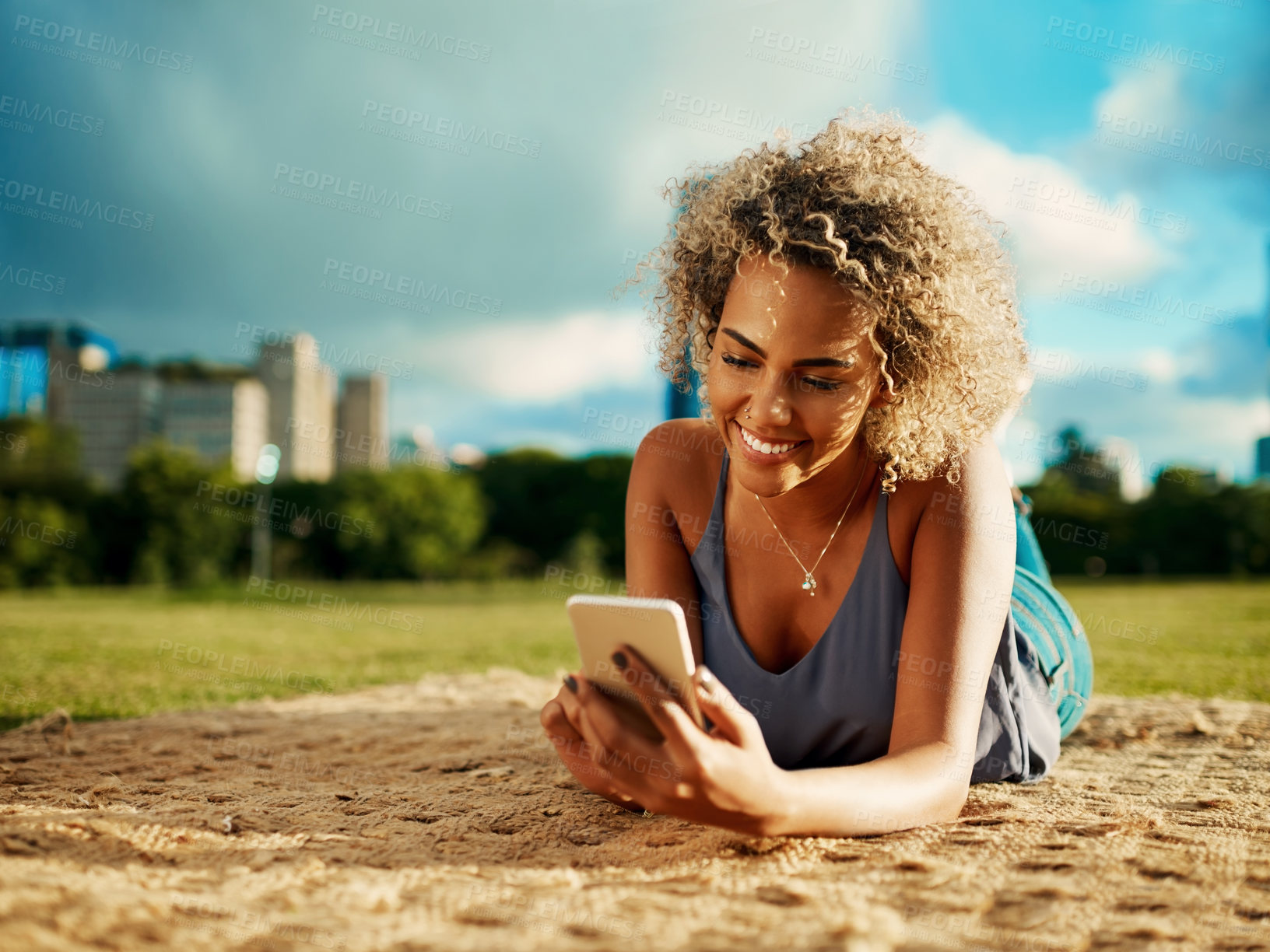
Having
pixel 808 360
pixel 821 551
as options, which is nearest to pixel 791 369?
pixel 808 360

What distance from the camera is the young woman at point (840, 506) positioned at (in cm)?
217

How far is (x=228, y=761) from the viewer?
3350 mm

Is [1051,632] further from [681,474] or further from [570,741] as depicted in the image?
[570,741]

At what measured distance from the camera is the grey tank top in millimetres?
2525

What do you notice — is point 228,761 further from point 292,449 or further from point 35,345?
point 35,345

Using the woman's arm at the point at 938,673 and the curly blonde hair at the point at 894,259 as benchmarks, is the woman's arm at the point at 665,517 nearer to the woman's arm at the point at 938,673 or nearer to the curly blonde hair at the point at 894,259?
the curly blonde hair at the point at 894,259

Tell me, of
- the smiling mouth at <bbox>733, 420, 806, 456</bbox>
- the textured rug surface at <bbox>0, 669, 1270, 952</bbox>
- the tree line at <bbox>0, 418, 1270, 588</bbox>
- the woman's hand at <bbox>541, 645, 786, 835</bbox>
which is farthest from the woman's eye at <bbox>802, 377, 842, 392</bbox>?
the tree line at <bbox>0, 418, 1270, 588</bbox>

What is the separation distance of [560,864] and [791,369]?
1.35 metres

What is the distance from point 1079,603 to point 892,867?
14.4m

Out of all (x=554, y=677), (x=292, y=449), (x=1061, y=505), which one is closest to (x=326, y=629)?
(x=554, y=677)

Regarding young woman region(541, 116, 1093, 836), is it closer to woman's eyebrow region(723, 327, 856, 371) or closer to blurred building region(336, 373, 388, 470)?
woman's eyebrow region(723, 327, 856, 371)

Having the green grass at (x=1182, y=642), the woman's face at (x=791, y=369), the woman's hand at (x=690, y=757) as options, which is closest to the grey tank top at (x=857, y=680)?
the woman's face at (x=791, y=369)

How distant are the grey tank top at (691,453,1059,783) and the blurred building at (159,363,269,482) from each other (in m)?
97.0

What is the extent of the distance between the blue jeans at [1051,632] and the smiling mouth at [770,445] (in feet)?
3.50
